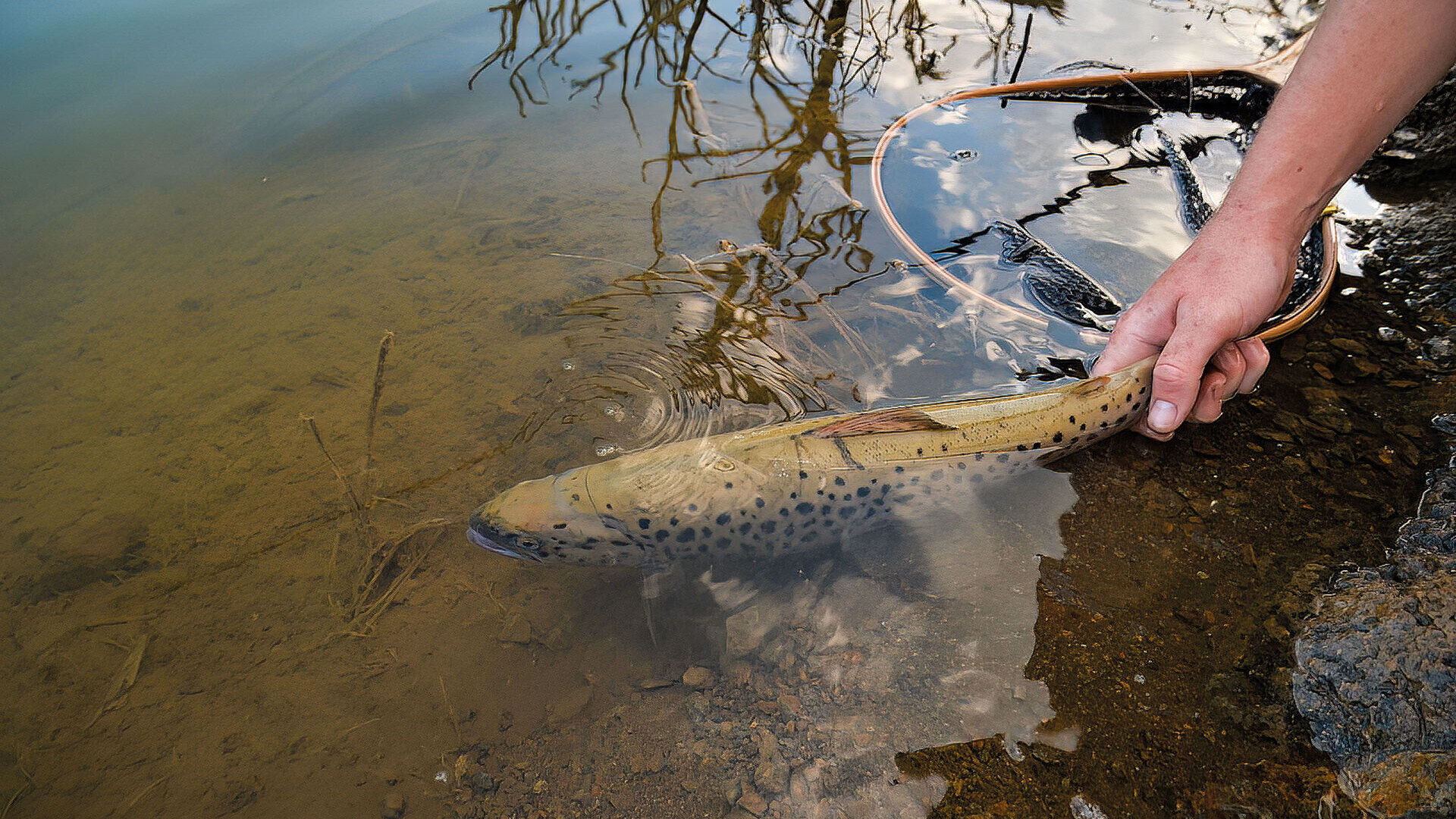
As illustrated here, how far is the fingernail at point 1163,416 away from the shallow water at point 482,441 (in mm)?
212

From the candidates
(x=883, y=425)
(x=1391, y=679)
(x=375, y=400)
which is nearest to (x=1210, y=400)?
(x=1391, y=679)

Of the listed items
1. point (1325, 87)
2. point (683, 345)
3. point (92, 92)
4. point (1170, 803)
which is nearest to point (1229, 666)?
point (1170, 803)

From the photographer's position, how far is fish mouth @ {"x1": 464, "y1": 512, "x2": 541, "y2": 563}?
2.92 m

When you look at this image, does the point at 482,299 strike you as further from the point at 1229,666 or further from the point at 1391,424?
the point at 1391,424

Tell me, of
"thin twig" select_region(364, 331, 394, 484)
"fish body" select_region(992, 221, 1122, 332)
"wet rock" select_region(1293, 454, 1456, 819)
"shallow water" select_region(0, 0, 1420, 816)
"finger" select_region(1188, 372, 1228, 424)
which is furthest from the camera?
"fish body" select_region(992, 221, 1122, 332)

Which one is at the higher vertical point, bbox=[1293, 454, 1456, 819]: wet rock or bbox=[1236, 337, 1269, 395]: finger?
bbox=[1236, 337, 1269, 395]: finger

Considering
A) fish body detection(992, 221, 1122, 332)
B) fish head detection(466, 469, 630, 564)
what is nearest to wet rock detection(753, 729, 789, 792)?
fish head detection(466, 469, 630, 564)

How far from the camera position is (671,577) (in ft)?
9.75

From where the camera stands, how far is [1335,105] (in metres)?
2.43

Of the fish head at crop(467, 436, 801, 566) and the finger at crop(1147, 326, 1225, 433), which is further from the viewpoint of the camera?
the fish head at crop(467, 436, 801, 566)

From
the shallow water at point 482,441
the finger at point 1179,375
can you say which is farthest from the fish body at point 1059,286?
the finger at point 1179,375

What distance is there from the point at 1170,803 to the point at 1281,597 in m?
0.91

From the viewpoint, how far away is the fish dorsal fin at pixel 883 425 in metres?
2.87

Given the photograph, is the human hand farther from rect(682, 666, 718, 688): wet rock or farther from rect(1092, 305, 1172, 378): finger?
rect(682, 666, 718, 688): wet rock
